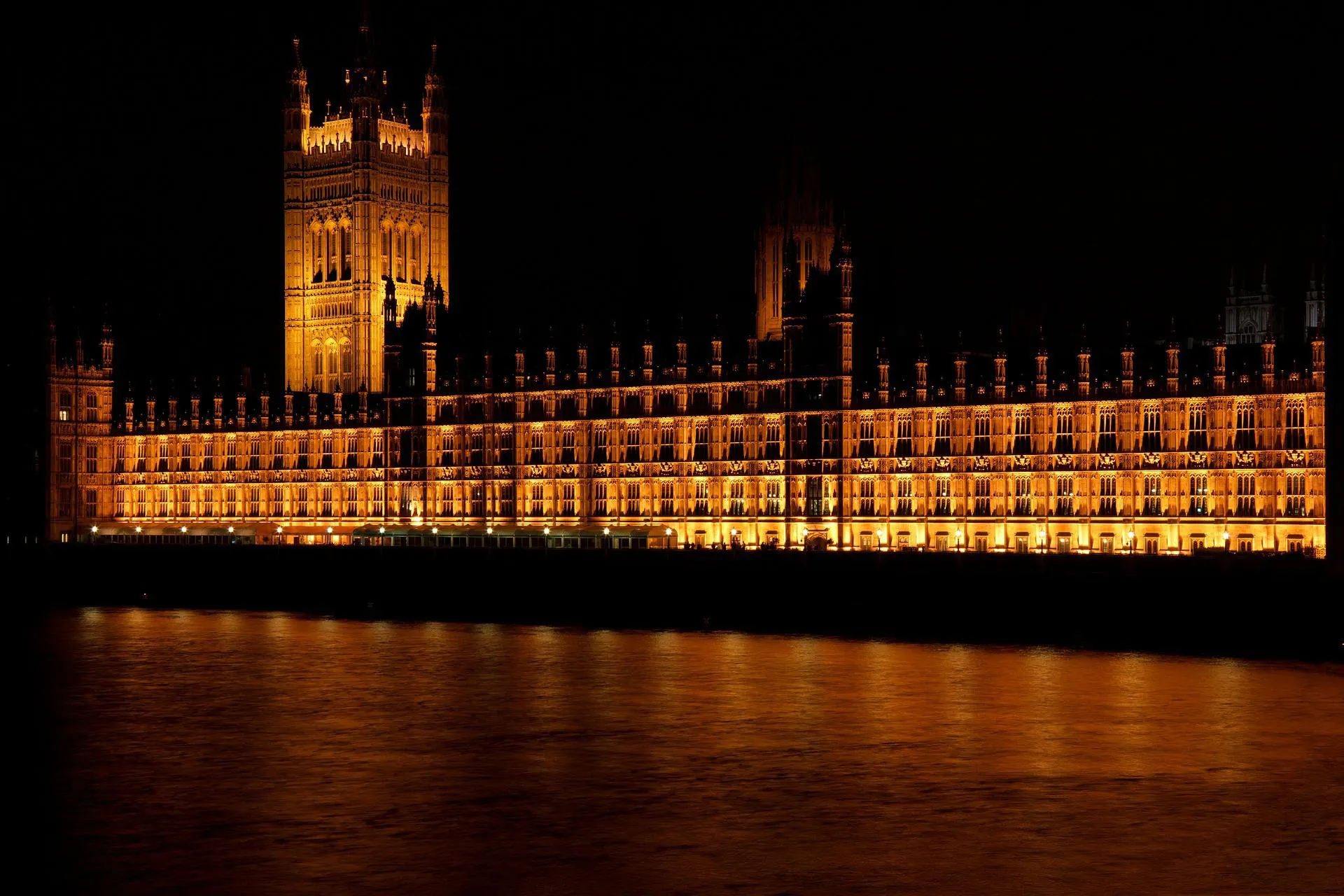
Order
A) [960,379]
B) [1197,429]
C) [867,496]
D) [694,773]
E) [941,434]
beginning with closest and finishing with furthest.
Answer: [694,773], [1197,429], [960,379], [941,434], [867,496]

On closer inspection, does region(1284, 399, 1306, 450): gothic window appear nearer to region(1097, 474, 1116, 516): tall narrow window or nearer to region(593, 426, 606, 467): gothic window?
region(1097, 474, 1116, 516): tall narrow window

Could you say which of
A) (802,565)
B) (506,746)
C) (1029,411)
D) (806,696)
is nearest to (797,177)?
(1029,411)

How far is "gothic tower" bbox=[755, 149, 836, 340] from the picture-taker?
10419 centimetres

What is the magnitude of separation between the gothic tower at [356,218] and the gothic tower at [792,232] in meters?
27.7

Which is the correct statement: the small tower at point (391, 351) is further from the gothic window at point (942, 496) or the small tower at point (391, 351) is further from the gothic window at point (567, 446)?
the gothic window at point (942, 496)

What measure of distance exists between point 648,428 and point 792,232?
15.7 metres

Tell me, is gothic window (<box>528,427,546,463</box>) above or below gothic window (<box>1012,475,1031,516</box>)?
above

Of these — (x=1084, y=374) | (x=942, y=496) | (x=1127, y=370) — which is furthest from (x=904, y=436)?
(x=1127, y=370)

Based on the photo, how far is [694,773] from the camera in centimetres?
3775

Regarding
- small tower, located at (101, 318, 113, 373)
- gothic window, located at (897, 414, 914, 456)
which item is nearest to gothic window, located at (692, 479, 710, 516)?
gothic window, located at (897, 414, 914, 456)

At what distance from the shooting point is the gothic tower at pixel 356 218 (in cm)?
12525

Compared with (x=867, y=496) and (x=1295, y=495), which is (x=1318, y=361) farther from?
(x=867, y=496)

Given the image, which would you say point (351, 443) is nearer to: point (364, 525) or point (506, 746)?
point (364, 525)

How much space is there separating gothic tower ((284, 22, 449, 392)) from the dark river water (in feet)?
214
